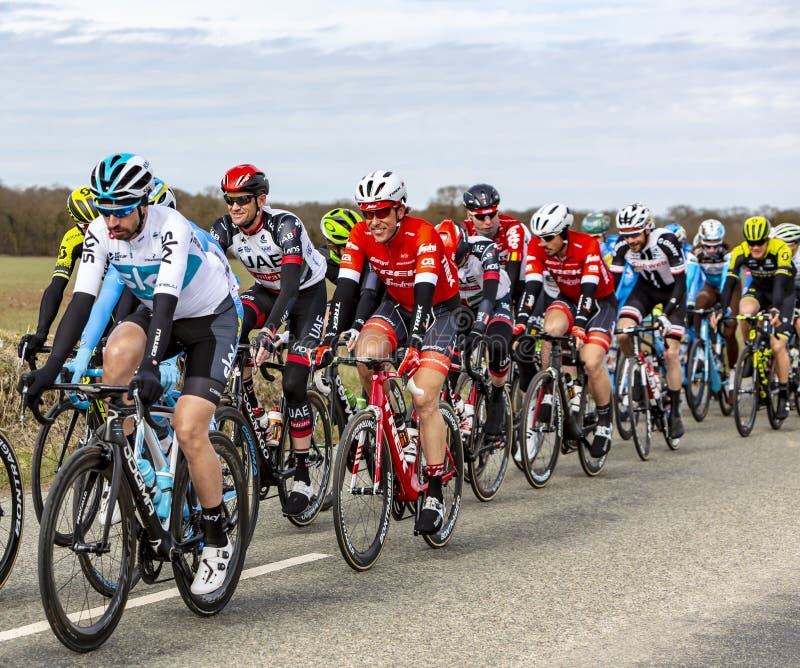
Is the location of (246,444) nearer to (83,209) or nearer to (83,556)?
(83,556)

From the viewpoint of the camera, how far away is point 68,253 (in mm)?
7641

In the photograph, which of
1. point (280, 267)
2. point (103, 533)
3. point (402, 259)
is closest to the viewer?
point (103, 533)

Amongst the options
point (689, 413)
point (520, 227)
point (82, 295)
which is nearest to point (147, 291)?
point (82, 295)

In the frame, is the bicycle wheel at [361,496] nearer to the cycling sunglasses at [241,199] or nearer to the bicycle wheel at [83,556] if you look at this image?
the bicycle wheel at [83,556]

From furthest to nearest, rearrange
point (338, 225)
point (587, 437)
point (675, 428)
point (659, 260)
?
point (659, 260) < point (675, 428) < point (587, 437) < point (338, 225)

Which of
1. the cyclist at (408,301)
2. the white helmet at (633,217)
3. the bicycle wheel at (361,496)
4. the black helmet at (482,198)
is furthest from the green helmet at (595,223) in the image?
the bicycle wheel at (361,496)

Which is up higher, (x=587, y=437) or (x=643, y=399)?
(x=643, y=399)

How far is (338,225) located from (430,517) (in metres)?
2.87

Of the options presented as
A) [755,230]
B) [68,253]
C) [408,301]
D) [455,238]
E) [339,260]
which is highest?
[68,253]

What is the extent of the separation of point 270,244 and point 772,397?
296 inches

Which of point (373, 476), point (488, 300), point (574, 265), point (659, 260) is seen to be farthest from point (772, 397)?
point (373, 476)

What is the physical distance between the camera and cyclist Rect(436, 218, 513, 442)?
8773 millimetres

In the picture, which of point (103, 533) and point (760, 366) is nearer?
point (103, 533)

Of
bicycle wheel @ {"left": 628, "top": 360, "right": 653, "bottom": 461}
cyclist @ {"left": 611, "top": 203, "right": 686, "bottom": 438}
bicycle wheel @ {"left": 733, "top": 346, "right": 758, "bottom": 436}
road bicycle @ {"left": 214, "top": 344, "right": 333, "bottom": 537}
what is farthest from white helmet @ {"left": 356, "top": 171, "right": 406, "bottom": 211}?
bicycle wheel @ {"left": 733, "top": 346, "right": 758, "bottom": 436}
